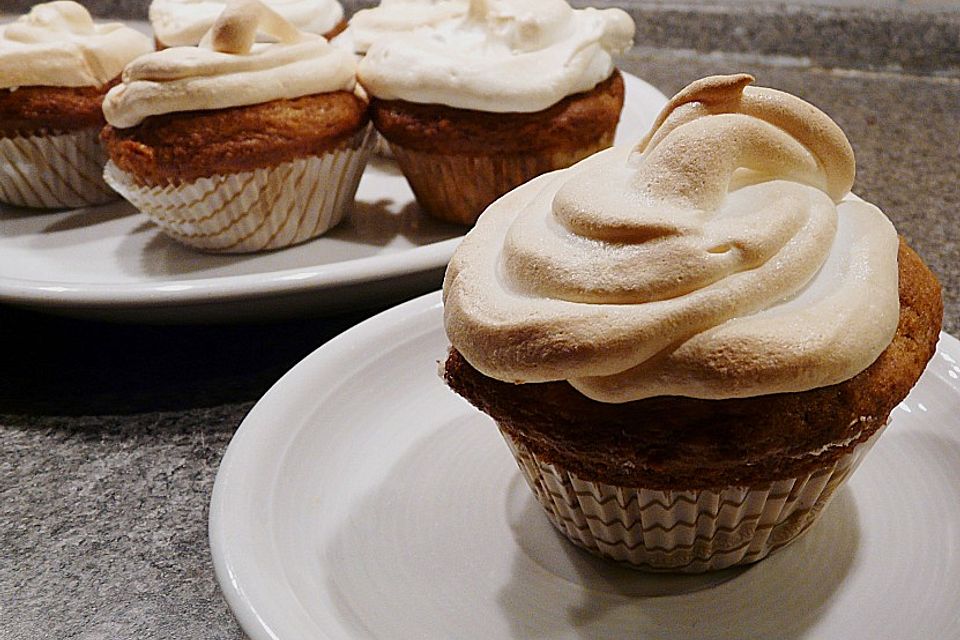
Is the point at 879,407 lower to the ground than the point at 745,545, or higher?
higher

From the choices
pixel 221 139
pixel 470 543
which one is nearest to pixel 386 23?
pixel 221 139

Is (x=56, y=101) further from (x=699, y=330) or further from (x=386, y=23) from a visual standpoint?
(x=699, y=330)

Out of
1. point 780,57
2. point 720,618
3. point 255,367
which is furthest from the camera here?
point 780,57

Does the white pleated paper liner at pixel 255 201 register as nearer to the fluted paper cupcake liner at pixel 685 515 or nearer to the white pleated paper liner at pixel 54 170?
the white pleated paper liner at pixel 54 170

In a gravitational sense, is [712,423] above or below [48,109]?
above

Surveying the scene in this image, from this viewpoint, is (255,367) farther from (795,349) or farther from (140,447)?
(795,349)

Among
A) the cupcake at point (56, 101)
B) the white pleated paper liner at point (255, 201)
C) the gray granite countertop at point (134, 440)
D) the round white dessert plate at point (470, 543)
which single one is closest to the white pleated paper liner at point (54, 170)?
the cupcake at point (56, 101)

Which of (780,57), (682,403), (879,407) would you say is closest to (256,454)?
(682,403)
